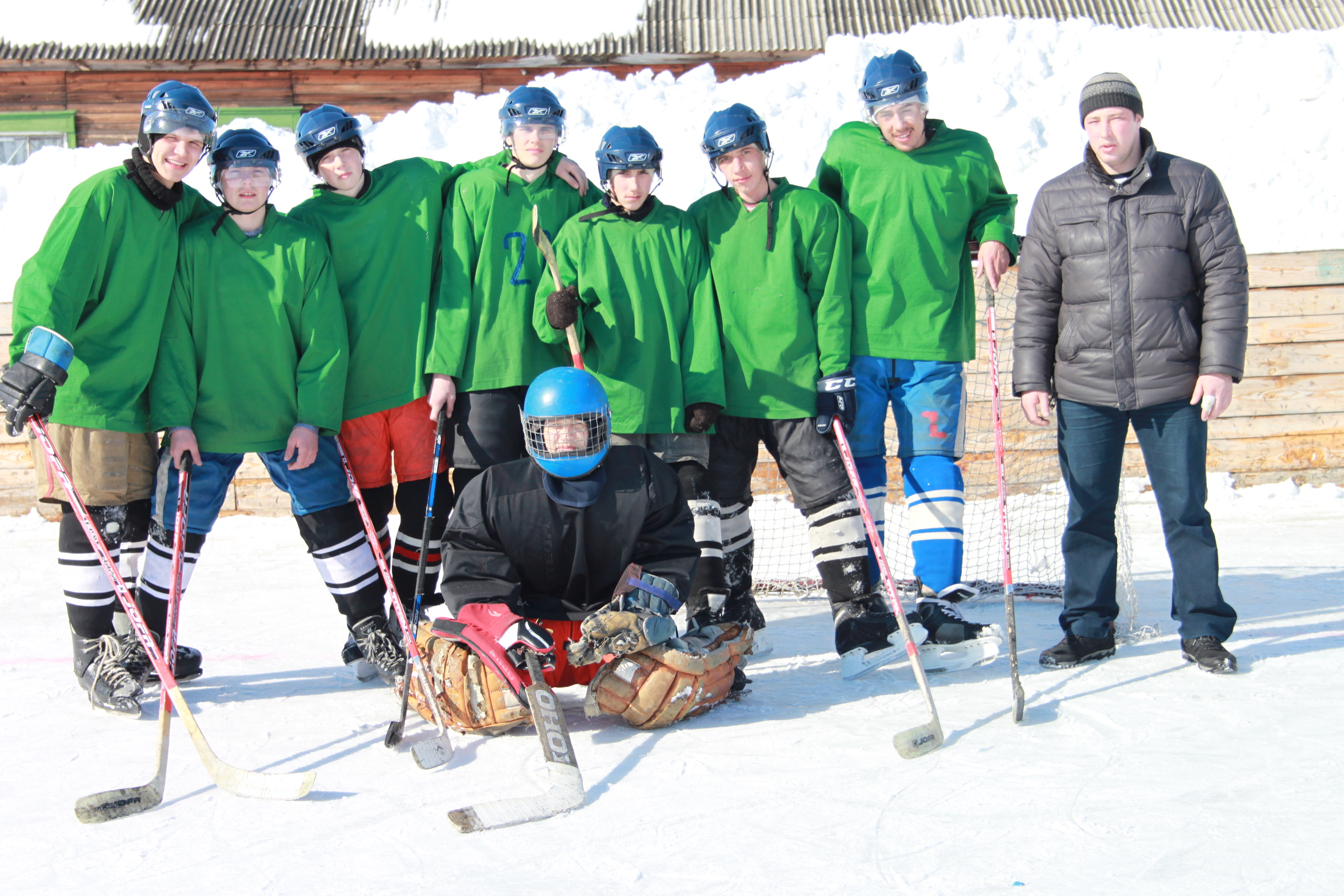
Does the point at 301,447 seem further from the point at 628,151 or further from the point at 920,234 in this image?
the point at 920,234

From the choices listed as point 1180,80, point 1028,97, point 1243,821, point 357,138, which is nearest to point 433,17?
point 1028,97

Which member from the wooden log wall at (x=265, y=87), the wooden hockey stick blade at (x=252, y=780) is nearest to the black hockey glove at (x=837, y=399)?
the wooden hockey stick blade at (x=252, y=780)

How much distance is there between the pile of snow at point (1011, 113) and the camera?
7.32 metres

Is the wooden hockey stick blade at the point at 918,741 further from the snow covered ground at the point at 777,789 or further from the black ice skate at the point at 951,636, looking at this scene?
the black ice skate at the point at 951,636

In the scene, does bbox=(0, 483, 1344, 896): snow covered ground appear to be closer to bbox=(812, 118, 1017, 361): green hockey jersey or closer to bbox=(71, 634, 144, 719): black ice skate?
bbox=(71, 634, 144, 719): black ice skate

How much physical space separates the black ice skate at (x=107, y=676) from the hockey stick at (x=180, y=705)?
0.08 metres

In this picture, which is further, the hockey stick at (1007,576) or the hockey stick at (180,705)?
the hockey stick at (1007,576)

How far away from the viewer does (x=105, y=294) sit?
9.37ft

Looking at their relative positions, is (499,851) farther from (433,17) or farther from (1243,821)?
(433,17)

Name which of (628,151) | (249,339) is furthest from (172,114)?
(628,151)

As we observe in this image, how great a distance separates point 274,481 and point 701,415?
122 cm

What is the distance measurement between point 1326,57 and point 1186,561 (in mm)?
7117

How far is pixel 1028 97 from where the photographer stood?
8.20 meters

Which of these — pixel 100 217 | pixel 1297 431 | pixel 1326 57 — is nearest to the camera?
pixel 100 217
